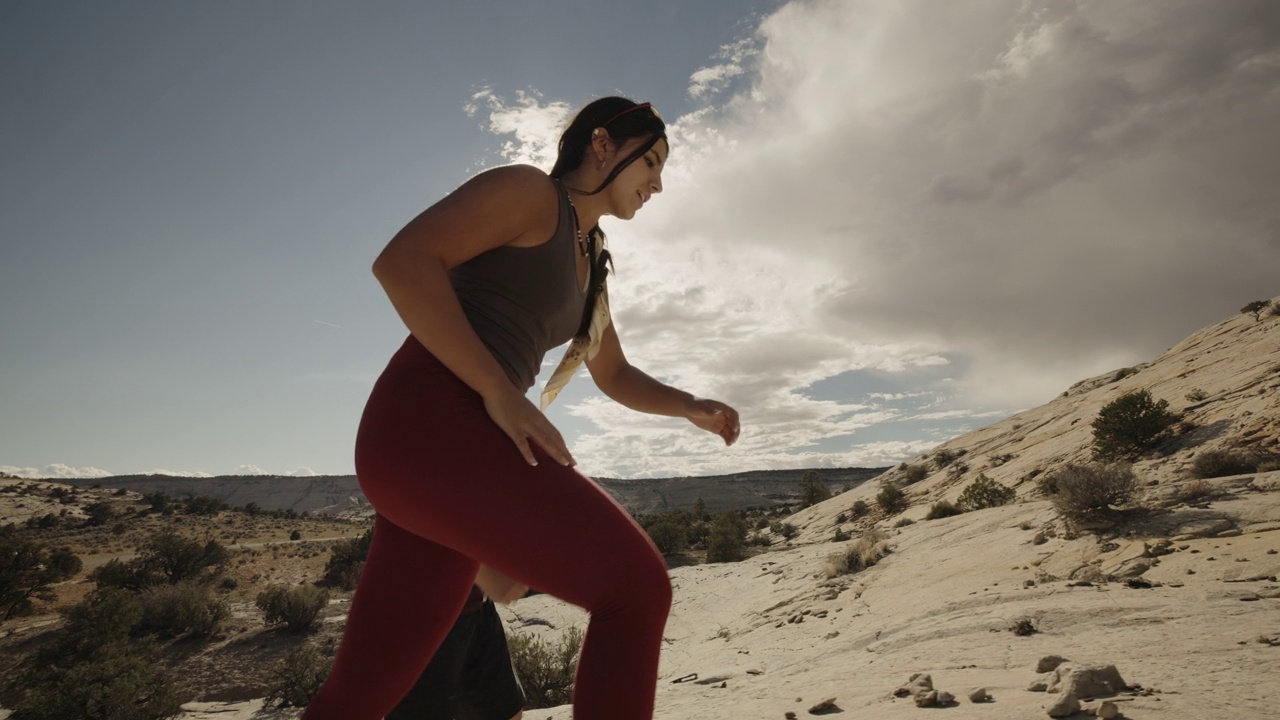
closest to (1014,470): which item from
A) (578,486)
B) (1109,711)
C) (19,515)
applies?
(1109,711)

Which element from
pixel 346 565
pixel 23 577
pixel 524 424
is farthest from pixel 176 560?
pixel 524 424

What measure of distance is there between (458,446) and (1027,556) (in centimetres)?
670

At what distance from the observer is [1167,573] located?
14.6 feet

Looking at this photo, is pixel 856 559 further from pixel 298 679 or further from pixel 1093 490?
pixel 298 679

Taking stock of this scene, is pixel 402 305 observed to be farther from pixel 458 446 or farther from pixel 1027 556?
pixel 1027 556

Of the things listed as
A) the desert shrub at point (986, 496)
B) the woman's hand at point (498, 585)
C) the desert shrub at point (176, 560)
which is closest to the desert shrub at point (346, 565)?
the desert shrub at point (176, 560)

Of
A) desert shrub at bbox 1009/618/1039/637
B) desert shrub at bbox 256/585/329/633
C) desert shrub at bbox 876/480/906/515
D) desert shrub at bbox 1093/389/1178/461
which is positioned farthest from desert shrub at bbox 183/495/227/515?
desert shrub at bbox 1009/618/1039/637

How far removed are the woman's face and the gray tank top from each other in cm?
22

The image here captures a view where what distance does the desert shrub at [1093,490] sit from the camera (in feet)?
20.7

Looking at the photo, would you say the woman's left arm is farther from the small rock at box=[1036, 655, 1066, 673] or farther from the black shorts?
the small rock at box=[1036, 655, 1066, 673]

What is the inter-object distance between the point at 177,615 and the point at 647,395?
17091 millimetres

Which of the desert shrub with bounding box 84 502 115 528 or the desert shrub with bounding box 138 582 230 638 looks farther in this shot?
the desert shrub with bounding box 84 502 115 528

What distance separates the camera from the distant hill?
76.1 meters

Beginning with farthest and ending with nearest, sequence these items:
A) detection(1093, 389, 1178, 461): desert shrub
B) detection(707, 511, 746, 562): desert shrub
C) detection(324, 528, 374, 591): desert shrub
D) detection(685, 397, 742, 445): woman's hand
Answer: detection(324, 528, 374, 591): desert shrub, detection(707, 511, 746, 562): desert shrub, detection(1093, 389, 1178, 461): desert shrub, detection(685, 397, 742, 445): woman's hand
